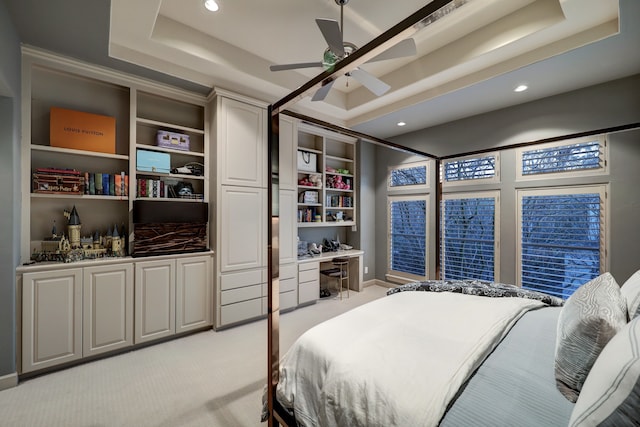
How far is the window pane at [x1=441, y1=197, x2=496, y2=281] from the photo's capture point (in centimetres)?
360

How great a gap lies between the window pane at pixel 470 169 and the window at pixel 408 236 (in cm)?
54

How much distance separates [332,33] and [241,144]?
1.78m

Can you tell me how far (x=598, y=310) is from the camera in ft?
3.45

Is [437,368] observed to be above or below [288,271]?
above

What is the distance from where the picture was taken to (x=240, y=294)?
10.5 feet

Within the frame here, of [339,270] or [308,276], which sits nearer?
[308,276]

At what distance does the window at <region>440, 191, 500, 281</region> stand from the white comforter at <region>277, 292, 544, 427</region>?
6.75 feet

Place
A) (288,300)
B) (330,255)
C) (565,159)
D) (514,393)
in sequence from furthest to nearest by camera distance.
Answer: (330,255), (288,300), (565,159), (514,393)

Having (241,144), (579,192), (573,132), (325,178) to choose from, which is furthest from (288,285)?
(573,132)

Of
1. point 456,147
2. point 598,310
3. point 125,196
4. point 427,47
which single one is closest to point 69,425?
point 125,196

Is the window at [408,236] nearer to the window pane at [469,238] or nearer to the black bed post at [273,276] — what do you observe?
the window pane at [469,238]

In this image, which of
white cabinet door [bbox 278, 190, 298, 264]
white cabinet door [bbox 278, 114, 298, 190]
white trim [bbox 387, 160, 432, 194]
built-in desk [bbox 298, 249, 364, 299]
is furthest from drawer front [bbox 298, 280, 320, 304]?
white trim [bbox 387, 160, 432, 194]

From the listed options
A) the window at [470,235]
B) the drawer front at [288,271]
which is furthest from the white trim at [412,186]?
the drawer front at [288,271]

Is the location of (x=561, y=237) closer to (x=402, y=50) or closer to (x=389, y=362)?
(x=402, y=50)
